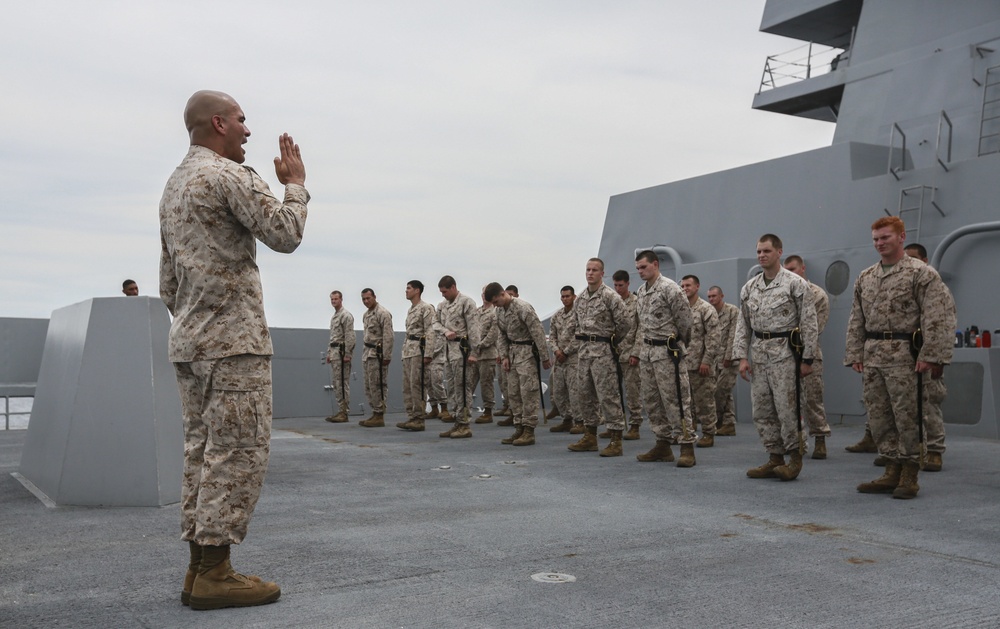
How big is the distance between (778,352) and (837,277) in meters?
5.19

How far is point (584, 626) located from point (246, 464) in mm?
1225

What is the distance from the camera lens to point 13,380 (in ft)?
38.1

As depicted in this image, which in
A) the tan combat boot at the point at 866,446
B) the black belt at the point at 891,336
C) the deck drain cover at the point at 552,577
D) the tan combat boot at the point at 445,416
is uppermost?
the black belt at the point at 891,336

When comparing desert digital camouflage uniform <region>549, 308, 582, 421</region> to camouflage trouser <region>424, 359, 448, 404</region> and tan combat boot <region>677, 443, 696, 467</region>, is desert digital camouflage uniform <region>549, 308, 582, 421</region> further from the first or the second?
tan combat boot <region>677, 443, 696, 467</region>

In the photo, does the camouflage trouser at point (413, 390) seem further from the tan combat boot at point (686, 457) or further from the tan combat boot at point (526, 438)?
the tan combat boot at point (686, 457)

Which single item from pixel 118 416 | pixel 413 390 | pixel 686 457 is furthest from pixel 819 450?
pixel 118 416

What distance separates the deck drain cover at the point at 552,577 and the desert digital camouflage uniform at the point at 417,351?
7.19 m

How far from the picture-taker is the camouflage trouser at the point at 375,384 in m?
11.2

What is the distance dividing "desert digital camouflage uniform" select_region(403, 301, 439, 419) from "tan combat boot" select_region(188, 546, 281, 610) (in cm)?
752

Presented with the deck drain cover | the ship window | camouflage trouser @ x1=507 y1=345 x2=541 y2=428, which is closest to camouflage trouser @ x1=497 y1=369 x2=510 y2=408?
camouflage trouser @ x1=507 y1=345 x2=541 y2=428

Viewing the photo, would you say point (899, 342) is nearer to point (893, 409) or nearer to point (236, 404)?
point (893, 409)

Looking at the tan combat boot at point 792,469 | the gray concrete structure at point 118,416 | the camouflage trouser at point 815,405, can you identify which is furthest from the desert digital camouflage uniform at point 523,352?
the gray concrete structure at point 118,416

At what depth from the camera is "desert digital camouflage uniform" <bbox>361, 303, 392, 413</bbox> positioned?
11203 mm

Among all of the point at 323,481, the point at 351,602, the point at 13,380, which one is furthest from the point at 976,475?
the point at 13,380
